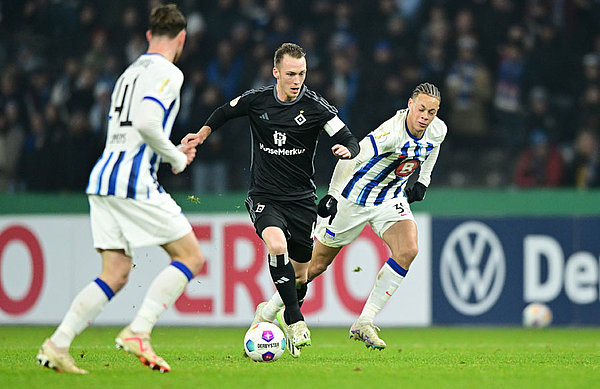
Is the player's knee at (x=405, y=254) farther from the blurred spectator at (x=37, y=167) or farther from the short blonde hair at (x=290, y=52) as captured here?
the blurred spectator at (x=37, y=167)

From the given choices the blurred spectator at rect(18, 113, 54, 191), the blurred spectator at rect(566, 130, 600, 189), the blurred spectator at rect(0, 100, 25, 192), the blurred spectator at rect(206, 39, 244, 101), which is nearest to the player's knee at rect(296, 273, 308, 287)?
the blurred spectator at rect(206, 39, 244, 101)

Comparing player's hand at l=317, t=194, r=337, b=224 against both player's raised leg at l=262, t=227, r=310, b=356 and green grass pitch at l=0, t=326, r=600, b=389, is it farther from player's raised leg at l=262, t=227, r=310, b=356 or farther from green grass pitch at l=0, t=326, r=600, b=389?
green grass pitch at l=0, t=326, r=600, b=389

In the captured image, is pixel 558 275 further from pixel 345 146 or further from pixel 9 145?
pixel 9 145

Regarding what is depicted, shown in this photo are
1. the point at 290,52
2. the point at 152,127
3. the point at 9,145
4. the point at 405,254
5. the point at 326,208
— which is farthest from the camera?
the point at 9,145

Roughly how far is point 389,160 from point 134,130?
3.22m

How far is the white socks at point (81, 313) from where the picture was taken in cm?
619

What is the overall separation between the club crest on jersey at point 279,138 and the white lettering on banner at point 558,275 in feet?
19.7

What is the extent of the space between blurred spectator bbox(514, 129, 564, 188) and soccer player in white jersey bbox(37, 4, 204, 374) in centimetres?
829

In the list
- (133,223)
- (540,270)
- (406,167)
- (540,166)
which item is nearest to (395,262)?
(406,167)

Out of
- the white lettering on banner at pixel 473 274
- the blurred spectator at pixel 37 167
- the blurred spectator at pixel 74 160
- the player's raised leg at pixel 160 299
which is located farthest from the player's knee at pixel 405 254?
the blurred spectator at pixel 37 167

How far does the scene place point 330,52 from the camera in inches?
574

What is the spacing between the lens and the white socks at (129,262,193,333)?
631 centimetres

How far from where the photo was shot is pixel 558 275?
1302cm

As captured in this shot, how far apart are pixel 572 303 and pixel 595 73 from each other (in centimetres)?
355
